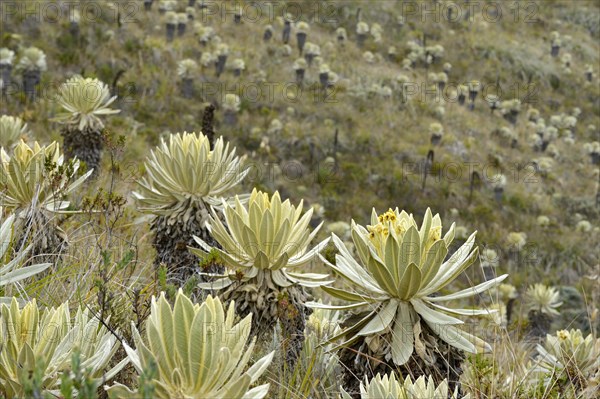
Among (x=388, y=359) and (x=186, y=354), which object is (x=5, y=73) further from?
(x=186, y=354)

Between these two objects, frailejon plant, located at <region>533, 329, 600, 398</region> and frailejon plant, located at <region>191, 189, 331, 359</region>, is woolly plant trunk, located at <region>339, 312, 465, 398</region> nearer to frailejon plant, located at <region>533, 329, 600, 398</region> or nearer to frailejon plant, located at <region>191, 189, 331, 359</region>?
frailejon plant, located at <region>191, 189, 331, 359</region>

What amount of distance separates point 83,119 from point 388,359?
539 centimetres

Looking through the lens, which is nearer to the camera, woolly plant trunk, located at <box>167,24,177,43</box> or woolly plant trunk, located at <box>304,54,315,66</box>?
woolly plant trunk, located at <box>167,24,177,43</box>

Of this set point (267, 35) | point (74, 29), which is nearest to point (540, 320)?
point (74, 29)

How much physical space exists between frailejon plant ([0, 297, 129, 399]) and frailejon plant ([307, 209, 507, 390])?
0.84 meters

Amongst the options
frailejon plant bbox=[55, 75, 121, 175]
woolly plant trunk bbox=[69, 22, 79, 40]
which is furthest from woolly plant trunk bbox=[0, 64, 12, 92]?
frailejon plant bbox=[55, 75, 121, 175]

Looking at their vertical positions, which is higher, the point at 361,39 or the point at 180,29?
the point at 180,29

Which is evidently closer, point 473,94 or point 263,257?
point 263,257

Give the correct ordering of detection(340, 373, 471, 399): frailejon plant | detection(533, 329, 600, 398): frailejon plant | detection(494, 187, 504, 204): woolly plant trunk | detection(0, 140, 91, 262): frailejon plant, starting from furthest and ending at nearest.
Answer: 1. detection(494, 187, 504, 204): woolly plant trunk
2. detection(0, 140, 91, 262): frailejon plant
3. detection(533, 329, 600, 398): frailejon plant
4. detection(340, 373, 471, 399): frailejon plant

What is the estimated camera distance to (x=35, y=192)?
3.15m

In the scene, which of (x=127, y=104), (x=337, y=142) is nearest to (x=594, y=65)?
(x=337, y=142)

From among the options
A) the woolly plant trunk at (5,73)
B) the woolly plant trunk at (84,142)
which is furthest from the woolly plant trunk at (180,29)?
the woolly plant trunk at (84,142)

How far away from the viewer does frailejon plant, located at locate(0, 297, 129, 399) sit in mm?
1547

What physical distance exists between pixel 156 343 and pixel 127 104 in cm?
1495
